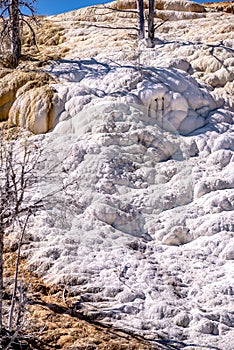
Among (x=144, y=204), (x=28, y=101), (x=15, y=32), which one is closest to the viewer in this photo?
(x=144, y=204)

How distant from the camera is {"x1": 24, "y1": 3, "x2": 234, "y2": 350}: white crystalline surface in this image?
6586 mm

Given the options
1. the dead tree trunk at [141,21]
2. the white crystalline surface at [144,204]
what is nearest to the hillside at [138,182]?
the white crystalline surface at [144,204]

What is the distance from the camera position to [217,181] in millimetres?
8375

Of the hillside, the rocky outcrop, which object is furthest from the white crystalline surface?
the rocky outcrop

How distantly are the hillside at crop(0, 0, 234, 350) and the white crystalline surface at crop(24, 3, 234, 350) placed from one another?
0.07 feet

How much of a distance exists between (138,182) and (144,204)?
0.59 metres

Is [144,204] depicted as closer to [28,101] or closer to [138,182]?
[138,182]

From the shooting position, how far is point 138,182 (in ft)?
28.9

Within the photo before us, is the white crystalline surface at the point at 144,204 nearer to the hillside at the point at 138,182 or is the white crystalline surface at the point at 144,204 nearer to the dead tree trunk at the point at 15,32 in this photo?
the hillside at the point at 138,182

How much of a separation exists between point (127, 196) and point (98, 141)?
53.7 inches

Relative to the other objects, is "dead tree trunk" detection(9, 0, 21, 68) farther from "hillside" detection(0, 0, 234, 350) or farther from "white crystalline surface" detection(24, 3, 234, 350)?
"white crystalline surface" detection(24, 3, 234, 350)

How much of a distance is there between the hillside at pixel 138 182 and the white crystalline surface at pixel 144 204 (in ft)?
0.07

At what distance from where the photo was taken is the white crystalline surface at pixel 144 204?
21.6 feet

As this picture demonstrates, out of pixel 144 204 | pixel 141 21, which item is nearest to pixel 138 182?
pixel 144 204
